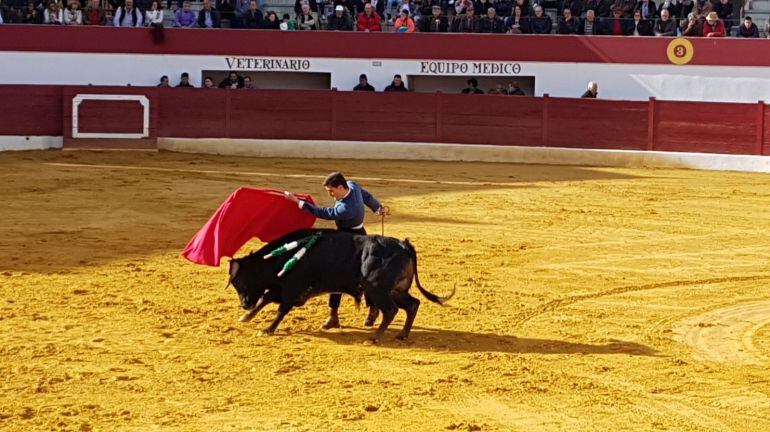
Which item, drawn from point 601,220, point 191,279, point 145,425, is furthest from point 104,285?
point 601,220

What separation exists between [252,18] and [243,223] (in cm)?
1459

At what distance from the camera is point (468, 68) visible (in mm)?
22531

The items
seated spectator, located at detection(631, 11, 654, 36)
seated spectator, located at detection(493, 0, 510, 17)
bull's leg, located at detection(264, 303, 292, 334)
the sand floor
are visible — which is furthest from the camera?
seated spectator, located at detection(493, 0, 510, 17)

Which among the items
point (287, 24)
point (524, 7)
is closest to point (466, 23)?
point (524, 7)

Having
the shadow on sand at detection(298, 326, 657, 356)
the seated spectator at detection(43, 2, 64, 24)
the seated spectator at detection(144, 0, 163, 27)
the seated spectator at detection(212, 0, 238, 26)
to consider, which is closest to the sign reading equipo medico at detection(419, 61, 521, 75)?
the seated spectator at detection(212, 0, 238, 26)

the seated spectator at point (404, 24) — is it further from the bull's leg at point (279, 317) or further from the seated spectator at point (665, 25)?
the bull's leg at point (279, 317)

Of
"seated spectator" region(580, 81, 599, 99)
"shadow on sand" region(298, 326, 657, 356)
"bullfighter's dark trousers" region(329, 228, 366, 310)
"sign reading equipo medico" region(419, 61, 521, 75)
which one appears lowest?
"shadow on sand" region(298, 326, 657, 356)

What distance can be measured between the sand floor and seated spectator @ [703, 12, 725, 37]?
690cm

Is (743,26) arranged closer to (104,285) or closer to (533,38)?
(533,38)

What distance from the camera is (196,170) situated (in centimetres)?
1836

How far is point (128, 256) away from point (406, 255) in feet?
13.7

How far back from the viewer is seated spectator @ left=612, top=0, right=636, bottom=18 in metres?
22.7

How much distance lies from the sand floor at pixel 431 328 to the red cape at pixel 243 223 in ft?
1.90

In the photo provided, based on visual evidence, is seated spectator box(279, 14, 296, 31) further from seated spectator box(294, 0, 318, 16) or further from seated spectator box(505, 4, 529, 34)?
seated spectator box(505, 4, 529, 34)
